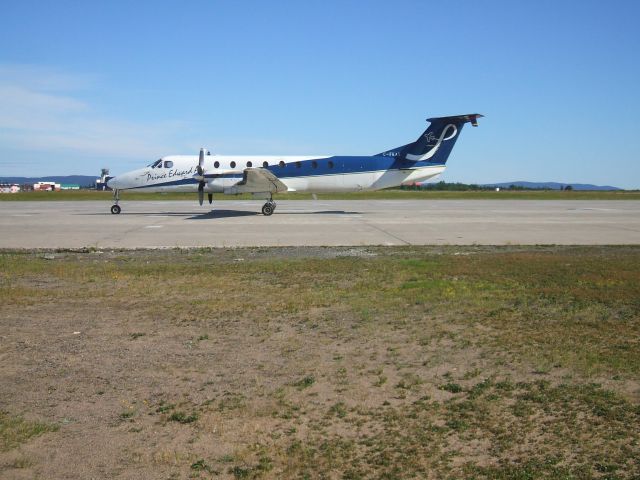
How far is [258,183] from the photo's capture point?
32594 mm

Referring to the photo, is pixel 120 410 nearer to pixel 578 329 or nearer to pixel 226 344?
pixel 226 344

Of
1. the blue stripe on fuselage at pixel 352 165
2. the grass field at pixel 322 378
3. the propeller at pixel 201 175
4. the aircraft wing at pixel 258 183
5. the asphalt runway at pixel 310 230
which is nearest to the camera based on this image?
the grass field at pixel 322 378

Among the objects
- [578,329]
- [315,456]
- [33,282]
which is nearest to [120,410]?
[315,456]

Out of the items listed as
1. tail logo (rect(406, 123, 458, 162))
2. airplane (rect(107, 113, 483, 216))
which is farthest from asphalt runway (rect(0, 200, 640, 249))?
tail logo (rect(406, 123, 458, 162))

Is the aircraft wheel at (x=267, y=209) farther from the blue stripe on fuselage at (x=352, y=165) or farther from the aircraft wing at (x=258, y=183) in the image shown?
the blue stripe on fuselage at (x=352, y=165)

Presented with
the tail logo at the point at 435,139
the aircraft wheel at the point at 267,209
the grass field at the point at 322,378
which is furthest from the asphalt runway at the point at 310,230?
the grass field at the point at 322,378

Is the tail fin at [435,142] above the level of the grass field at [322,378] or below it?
above

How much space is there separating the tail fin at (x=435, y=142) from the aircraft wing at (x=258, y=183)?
7421mm

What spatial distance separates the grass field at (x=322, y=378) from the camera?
495 cm

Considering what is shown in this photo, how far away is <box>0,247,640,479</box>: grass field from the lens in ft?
16.3

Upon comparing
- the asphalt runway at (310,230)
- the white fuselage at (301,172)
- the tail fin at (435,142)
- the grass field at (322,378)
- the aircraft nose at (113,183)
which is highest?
the tail fin at (435,142)

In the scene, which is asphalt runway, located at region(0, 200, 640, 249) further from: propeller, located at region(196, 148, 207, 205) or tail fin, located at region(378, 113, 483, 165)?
tail fin, located at region(378, 113, 483, 165)

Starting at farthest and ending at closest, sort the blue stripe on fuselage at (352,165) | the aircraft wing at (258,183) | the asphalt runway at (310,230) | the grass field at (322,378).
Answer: the blue stripe on fuselage at (352,165) → the aircraft wing at (258,183) → the asphalt runway at (310,230) → the grass field at (322,378)

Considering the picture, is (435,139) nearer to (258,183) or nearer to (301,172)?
(301,172)
